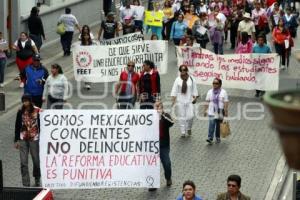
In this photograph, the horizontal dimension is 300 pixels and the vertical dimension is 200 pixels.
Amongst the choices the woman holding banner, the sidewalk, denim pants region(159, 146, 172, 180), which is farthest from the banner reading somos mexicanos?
the woman holding banner

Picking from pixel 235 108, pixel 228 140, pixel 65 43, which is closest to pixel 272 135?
pixel 228 140

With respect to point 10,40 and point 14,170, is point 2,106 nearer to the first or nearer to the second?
point 14,170

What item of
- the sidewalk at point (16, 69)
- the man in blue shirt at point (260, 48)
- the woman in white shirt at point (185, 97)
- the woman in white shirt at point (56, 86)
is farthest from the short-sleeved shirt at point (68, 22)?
the woman in white shirt at point (185, 97)

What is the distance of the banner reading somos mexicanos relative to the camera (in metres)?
11.9

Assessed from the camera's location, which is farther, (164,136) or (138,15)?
(138,15)

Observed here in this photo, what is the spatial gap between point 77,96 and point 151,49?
197 centimetres

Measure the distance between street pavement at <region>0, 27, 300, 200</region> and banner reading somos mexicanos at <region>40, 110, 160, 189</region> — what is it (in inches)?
15.6

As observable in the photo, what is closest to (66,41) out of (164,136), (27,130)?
(27,130)

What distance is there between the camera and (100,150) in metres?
12.0

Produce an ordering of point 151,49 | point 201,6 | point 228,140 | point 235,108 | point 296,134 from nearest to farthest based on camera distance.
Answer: point 296,134
point 228,140
point 235,108
point 151,49
point 201,6

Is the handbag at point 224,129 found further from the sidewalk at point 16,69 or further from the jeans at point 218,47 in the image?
the jeans at point 218,47

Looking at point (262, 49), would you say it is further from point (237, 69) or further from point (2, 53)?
point (2, 53)

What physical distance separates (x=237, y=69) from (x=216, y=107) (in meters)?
4.54

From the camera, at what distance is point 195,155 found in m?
14.5
